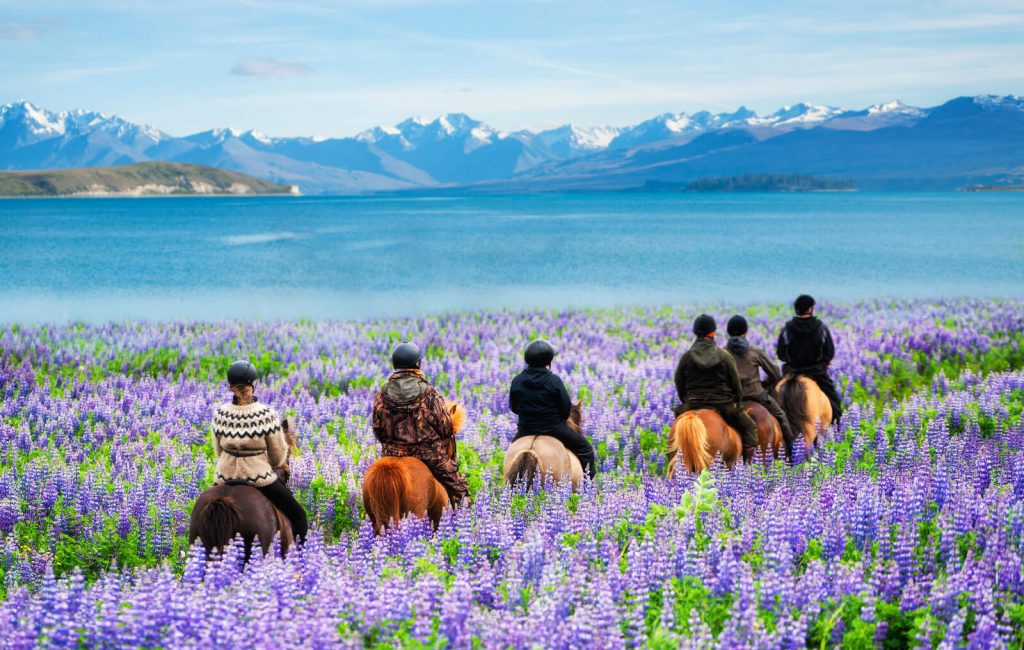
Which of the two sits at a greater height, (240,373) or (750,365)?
(240,373)

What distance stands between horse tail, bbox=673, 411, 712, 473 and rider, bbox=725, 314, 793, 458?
106cm

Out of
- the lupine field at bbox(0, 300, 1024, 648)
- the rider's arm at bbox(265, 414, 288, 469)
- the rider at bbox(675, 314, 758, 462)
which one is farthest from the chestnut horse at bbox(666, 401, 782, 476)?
the rider's arm at bbox(265, 414, 288, 469)

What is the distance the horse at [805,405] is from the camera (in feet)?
44.8

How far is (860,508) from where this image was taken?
313 inches

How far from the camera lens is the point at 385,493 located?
9133 mm

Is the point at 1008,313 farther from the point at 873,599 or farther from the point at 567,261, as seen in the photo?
the point at 567,261

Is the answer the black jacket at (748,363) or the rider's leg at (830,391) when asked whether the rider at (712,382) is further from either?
the rider's leg at (830,391)

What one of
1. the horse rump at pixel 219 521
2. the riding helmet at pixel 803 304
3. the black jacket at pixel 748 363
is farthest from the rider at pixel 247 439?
the riding helmet at pixel 803 304

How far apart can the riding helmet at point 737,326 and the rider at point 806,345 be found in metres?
1.63

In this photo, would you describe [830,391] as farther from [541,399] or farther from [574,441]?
[541,399]

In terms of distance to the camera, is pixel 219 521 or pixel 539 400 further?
pixel 539 400

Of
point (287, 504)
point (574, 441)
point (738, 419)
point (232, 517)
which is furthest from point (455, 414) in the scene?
point (738, 419)

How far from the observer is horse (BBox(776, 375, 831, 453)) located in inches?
538

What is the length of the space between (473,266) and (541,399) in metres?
73.6
